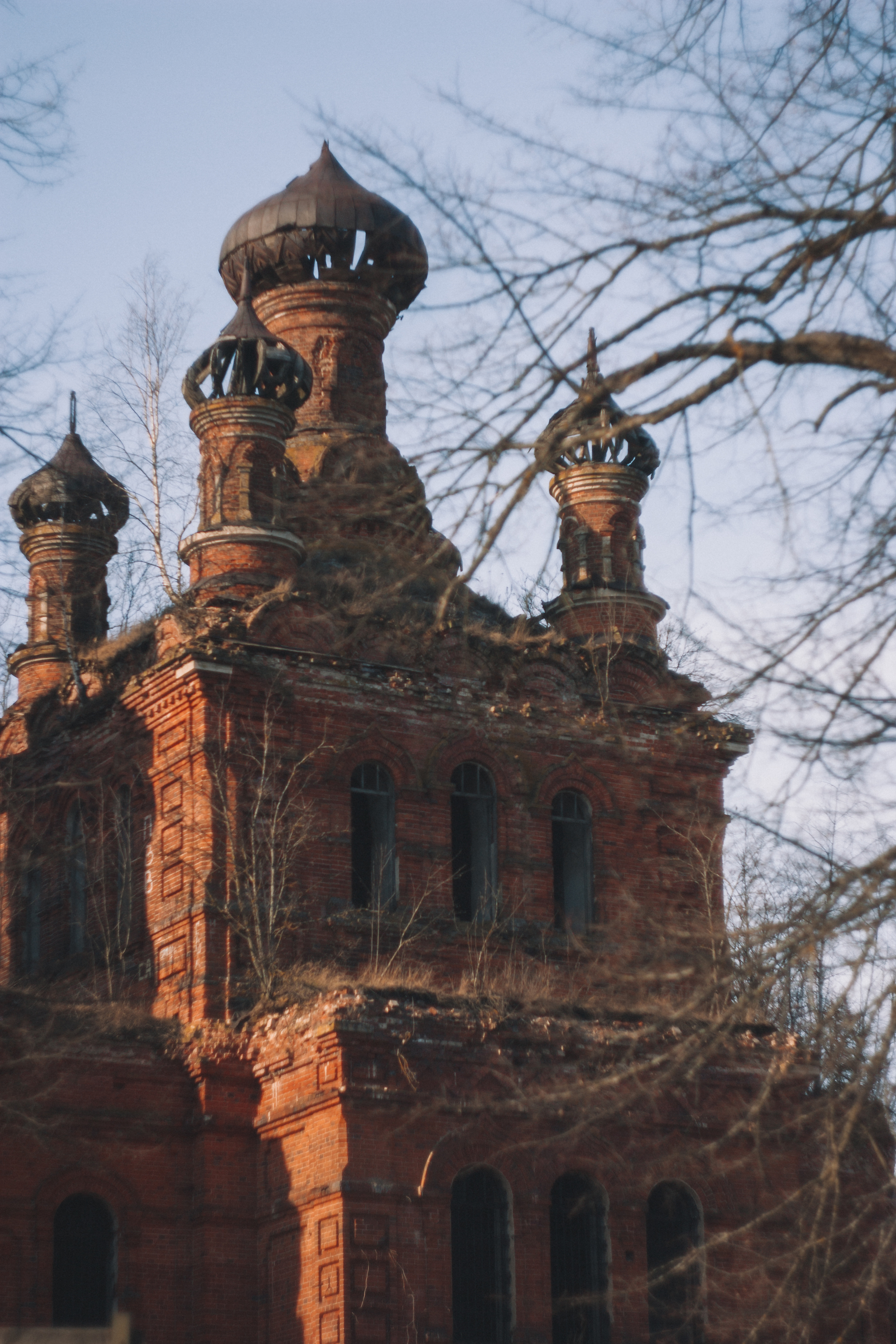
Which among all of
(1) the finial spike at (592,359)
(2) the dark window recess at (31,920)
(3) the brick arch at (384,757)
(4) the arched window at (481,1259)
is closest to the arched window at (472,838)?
(3) the brick arch at (384,757)

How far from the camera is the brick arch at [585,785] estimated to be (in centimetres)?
2388

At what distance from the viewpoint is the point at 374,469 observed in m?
9.12

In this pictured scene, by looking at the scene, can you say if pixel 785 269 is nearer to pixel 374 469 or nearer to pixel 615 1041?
pixel 374 469

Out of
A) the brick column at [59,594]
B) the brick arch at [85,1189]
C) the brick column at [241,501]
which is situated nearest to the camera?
the brick arch at [85,1189]

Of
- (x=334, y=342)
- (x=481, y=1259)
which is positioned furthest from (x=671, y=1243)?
(x=334, y=342)

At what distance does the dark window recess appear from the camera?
969 inches

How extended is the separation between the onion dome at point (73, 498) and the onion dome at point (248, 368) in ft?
11.0

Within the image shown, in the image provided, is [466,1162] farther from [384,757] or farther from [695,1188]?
[384,757]

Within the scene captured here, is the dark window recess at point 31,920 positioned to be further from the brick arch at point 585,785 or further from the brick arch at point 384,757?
the brick arch at point 585,785

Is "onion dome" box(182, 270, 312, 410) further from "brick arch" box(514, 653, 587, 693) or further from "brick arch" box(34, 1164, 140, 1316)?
"brick arch" box(34, 1164, 140, 1316)

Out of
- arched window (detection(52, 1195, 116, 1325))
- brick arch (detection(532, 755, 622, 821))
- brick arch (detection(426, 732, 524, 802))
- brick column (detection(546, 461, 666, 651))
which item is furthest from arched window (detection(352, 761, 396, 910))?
arched window (detection(52, 1195, 116, 1325))

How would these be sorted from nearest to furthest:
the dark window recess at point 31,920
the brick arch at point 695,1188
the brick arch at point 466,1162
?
the brick arch at point 466,1162, the brick arch at point 695,1188, the dark window recess at point 31,920

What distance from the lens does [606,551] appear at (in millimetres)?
25719

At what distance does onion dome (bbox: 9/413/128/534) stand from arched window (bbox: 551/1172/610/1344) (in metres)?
12.3
